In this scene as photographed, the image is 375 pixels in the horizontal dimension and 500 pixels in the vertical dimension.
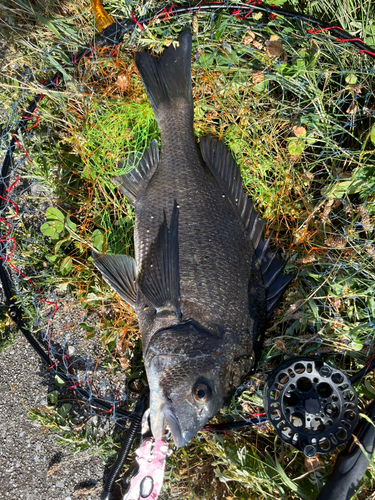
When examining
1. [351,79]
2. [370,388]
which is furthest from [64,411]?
[351,79]

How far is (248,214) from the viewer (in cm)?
245

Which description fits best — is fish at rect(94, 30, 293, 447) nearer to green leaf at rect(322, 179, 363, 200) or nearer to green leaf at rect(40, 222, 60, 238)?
green leaf at rect(40, 222, 60, 238)

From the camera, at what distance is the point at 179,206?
2.39m

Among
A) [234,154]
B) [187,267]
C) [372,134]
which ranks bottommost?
[187,267]

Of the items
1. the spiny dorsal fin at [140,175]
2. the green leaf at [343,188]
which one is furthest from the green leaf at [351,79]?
the spiny dorsal fin at [140,175]

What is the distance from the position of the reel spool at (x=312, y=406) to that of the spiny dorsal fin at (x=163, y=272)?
2.76 ft

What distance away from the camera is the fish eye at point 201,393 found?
1.90m

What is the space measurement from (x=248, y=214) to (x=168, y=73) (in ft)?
3.85

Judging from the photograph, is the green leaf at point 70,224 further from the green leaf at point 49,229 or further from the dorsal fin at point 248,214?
the dorsal fin at point 248,214

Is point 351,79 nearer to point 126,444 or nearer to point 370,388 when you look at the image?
point 370,388

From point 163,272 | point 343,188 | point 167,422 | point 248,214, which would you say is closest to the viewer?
point 167,422

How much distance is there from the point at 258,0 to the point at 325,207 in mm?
1681

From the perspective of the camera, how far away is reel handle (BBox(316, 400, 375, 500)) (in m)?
2.19

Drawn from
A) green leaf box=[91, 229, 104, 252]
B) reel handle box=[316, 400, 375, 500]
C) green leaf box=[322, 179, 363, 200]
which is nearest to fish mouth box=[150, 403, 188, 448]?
reel handle box=[316, 400, 375, 500]
